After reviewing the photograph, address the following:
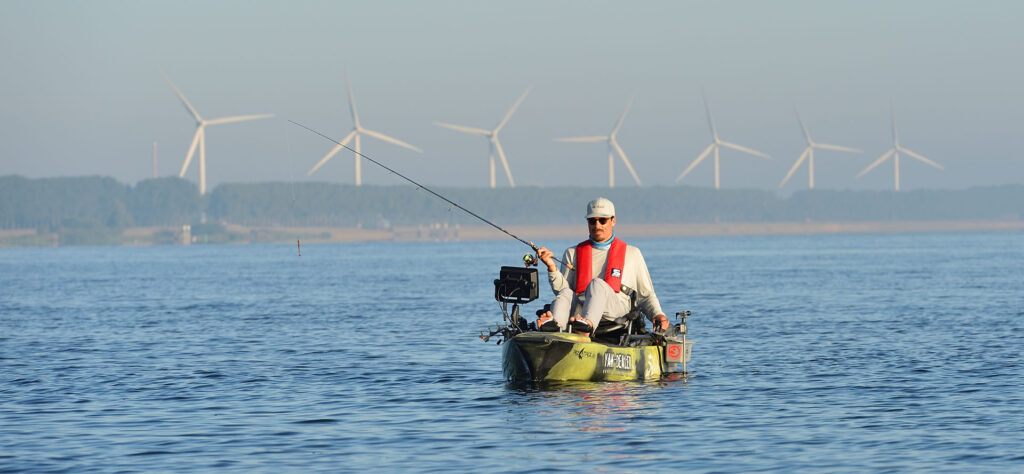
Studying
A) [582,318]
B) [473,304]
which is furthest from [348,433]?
[473,304]

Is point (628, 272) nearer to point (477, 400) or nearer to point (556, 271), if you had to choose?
point (556, 271)

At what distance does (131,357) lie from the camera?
2516 centimetres

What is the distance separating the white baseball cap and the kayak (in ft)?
3.52

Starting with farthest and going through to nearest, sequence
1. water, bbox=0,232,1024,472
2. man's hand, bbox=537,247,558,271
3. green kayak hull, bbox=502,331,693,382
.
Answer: green kayak hull, bbox=502,331,693,382 → man's hand, bbox=537,247,558,271 → water, bbox=0,232,1024,472

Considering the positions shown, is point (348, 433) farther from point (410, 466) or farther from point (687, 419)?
point (687, 419)

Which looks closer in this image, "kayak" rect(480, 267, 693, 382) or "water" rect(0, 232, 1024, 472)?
"water" rect(0, 232, 1024, 472)

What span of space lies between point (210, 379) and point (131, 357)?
16.5 ft

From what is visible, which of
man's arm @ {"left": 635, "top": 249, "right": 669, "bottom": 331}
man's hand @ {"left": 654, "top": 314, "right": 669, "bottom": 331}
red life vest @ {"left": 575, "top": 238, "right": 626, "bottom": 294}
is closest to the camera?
red life vest @ {"left": 575, "top": 238, "right": 626, "bottom": 294}

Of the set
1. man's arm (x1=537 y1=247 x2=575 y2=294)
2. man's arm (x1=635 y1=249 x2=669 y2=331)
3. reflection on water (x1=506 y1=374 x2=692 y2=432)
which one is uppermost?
man's arm (x1=537 y1=247 x2=575 y2=294)

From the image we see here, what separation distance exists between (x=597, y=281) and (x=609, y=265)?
1.50 feet

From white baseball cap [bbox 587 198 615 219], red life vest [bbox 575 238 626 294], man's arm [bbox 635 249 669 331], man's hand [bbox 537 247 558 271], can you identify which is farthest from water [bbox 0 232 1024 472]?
white baseball cap [bbox 587 198 615 219]

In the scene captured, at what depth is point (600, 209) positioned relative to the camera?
16.7 metres

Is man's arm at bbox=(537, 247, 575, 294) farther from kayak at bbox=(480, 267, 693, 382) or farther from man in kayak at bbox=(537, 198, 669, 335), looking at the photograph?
kayak at bbox=(480, 267, 693, 382)

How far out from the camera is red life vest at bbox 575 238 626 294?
16938 mm
